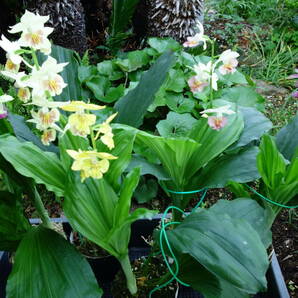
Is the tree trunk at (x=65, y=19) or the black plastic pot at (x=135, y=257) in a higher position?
the tree trunk at (x=65, y=19)

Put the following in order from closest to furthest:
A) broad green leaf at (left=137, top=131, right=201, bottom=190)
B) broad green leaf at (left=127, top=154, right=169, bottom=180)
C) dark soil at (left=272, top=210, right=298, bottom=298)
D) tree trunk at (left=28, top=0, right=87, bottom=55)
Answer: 1. broad green leaf at (left=137, top=131, right=201, bottom=190)
2. broad green leaf at (left=127, top=154, right=169, bottom=180)
3. dark soil at (left=272, top=210, right=298, bottom=298)
4. tree trunk at (left=28, top=0, right=87, bottom=55)

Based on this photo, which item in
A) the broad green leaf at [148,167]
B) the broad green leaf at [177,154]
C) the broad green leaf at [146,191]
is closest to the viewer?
the broad green leaf at [177,154]

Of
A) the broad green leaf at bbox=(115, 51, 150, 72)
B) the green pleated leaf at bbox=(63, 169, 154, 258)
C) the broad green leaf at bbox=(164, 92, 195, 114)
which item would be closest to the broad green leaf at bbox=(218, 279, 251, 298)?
the green pleated leaf at bbox=(63, 169, 154, 258)

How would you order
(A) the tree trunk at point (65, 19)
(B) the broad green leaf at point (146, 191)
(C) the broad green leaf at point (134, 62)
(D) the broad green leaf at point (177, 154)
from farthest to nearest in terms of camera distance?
(A) the tree trunk at point (65, 19), (C) the broad green leaf at point (134, 62), (B) the broad green leaf at point (146, 191), (D) the broad green leaf at point (177, 154)

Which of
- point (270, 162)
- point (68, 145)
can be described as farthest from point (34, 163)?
point (270, 162)

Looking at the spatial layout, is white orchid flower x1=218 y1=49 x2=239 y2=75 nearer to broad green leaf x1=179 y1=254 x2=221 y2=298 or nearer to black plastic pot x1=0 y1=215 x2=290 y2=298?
broad green leaf x1=179 y1=254 x2=221 y2=298

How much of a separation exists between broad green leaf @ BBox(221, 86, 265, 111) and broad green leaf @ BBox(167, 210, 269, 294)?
981 mm

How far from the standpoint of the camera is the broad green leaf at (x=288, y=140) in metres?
1.23

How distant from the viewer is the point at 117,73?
211 cm

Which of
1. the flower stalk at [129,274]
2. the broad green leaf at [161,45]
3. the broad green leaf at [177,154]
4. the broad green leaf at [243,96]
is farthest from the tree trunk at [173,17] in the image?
the flower stalk at [129,274]

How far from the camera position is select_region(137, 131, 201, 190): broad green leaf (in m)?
1.05

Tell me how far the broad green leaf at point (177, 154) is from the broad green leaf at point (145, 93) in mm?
97

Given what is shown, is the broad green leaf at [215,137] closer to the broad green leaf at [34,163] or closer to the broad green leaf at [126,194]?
the broad green leaf at [126,194]

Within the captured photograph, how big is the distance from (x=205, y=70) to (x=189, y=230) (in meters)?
0.42
